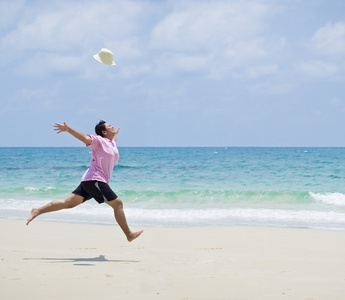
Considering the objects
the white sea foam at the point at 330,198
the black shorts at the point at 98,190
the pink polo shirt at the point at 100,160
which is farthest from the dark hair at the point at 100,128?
the white sea foam at the point at 330,198

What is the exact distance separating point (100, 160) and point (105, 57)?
1.47m

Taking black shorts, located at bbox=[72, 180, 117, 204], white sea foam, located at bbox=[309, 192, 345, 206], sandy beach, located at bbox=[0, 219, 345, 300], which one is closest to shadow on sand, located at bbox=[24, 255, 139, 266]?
sandy beach, located at bbox=[0, 219, 345, 300]

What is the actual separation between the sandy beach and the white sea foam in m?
6.25

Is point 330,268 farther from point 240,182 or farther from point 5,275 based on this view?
point 240,182

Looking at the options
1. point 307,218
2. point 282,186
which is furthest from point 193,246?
point 282,186

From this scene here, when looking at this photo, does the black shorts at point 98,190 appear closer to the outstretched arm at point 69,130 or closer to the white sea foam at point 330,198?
the outstretched arm at point 69,130

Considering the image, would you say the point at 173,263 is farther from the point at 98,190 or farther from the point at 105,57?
the point at 105,57

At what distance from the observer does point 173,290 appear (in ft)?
13.7

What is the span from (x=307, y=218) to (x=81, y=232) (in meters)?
5.16

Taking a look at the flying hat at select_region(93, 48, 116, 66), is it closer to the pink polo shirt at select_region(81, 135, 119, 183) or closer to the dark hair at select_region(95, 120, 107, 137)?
the dark hair at select_region(95, 120, 107, 137)

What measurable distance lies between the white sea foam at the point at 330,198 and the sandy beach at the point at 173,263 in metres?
6.25

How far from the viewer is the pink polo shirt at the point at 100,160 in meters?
5.45

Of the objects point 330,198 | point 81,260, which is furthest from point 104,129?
point 330,198

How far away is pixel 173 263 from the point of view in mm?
5359
